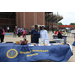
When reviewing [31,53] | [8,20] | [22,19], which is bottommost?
[31,53]

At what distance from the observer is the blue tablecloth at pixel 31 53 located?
14.4ft

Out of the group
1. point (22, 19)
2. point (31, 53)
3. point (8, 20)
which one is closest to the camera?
point (31, 53)

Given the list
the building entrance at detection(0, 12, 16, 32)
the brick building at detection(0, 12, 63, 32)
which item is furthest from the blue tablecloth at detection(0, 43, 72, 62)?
the building entrance at detection(0, 12, 16, 32)

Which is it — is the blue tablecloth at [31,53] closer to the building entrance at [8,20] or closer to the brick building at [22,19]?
the brick building at [22,19]

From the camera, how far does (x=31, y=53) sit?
14.6 feet

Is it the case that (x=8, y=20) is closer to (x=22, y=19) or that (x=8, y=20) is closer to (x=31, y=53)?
(x=22, y=19)

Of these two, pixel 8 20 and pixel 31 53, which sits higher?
pixel 8 20

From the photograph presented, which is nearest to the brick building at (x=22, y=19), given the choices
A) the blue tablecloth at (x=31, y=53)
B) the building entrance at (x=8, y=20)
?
the building entrance at (x=8, y=20)

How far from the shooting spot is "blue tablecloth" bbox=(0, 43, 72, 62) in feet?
14.4

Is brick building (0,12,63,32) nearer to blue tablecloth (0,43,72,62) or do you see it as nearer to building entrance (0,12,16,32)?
building entrance (0,12,16,32)

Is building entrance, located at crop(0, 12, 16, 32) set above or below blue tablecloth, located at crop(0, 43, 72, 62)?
above

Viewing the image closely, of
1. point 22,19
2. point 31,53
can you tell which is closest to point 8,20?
point 22,19
